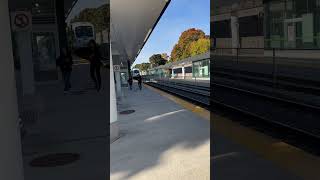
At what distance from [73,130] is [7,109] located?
359 cm

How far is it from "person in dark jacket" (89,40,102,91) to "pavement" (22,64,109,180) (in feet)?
0.27

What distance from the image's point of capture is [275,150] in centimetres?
638

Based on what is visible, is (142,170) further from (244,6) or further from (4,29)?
(244,6)

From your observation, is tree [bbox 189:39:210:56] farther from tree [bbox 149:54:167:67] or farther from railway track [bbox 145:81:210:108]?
railway track [bbox 145:81:210:108]

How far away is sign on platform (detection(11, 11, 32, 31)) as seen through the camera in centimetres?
392

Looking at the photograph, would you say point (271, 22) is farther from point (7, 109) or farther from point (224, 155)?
point (7, 109)

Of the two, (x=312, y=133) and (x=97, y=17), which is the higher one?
(x=97, y=17)

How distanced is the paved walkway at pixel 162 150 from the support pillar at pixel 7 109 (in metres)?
2.03

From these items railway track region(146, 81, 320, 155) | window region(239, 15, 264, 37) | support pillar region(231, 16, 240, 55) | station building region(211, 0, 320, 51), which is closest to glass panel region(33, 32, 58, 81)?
railway track region(146, 81, 320, 155)

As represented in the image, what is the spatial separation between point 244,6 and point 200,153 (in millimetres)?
33269

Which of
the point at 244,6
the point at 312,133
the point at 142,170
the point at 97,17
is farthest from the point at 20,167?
the point at 244,6

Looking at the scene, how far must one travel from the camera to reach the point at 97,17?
415 cm

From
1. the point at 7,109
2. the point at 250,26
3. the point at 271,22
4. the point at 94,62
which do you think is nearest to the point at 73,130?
the point at 94,62

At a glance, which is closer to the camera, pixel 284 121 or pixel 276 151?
pixel 276 151
